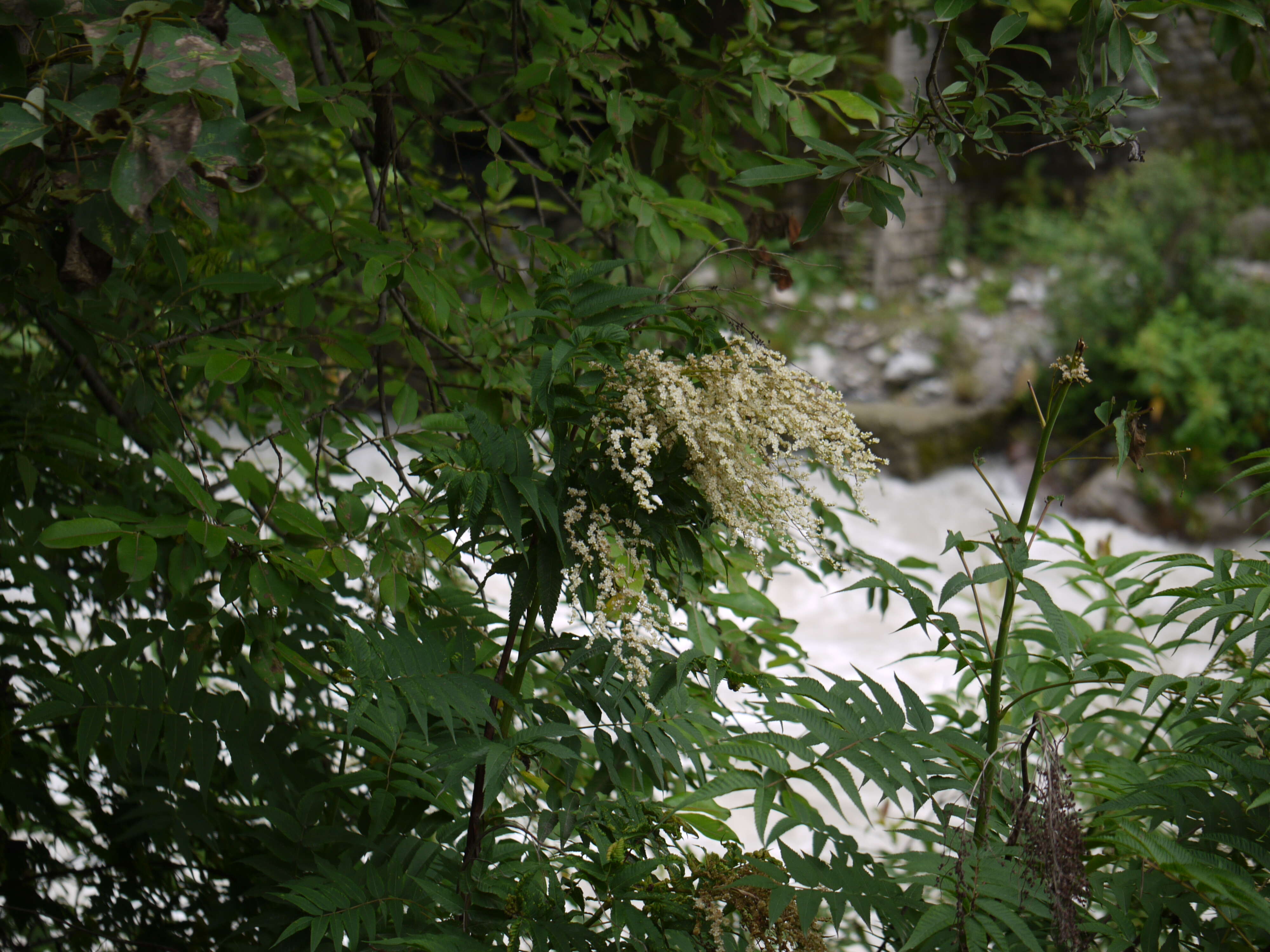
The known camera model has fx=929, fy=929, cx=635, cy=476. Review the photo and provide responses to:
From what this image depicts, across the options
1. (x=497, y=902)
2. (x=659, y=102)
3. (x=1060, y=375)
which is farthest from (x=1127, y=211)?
(x=497, y=902)

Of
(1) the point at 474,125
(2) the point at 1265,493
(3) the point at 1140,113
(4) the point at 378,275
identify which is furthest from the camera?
(3) the point at 1140,113

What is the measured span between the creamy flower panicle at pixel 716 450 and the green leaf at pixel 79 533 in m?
0.47

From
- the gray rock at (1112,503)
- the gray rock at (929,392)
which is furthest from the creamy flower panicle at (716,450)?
the gray rock at (929,392)

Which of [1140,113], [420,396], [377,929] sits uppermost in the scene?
[1140,113]

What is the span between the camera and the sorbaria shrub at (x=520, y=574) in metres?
0.81

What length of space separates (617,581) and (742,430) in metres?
0.17

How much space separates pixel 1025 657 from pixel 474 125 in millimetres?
1083

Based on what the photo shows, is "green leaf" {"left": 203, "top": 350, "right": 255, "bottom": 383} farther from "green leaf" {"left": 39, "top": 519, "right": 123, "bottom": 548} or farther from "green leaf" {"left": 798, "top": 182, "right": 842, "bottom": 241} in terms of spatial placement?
"green leaf" {"left": 798, "top": 182, "right": 842, "bottom": 241}

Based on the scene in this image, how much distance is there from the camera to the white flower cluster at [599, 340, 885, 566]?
2.65 ft

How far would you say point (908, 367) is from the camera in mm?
6570

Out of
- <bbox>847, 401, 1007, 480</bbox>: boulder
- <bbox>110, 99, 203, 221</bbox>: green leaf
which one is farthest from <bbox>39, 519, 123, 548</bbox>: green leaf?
<bbox>847, 401, 1007, 480</bbox>: boulder

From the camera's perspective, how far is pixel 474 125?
131 cm

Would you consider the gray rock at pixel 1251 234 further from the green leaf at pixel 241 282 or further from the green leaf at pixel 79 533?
A: the green leaf at pixel 79 533

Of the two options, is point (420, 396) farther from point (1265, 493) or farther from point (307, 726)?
point (1265, 493)
